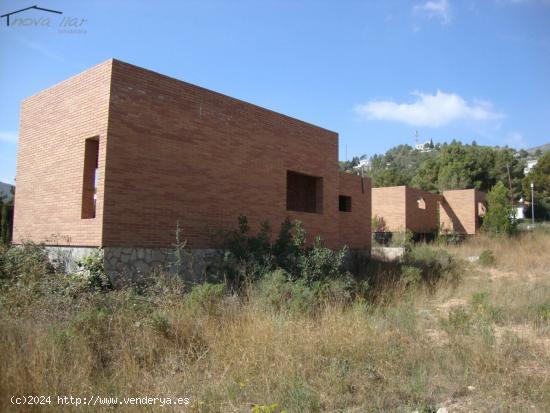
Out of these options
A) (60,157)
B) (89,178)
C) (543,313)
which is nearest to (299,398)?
(543,313)

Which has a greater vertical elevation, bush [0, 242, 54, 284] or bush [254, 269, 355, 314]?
bush [0, 242, 54, 284]

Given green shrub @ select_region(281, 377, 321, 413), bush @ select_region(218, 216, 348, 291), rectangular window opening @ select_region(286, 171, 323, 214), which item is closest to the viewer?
green shrub @ select_region(281, 377, 321, 413)

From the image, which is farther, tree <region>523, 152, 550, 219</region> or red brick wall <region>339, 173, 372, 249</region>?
tree <region>523, 152, 550, 219</region>

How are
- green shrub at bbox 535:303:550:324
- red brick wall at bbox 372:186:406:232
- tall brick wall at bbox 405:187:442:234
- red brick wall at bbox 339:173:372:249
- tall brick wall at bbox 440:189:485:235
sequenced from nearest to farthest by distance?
green shrub at bbox 535:303:550:324 → red brick wall at bbox 339:173:372:249 → red brick wall at bbox 372:186:406:232 → tall brick wall at bbox 405:187:442:234 → tall brick wall at bbox 440:189:485:235

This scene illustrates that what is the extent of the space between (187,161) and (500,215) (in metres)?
23.8

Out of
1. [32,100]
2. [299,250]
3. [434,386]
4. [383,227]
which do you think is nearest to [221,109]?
[299,250]

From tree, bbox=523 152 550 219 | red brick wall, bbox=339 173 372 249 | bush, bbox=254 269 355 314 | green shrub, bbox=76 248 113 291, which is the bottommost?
bush, bbox=254 269 355 314

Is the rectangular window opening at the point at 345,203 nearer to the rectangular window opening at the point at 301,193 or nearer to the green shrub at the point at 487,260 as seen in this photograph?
the rectangular window opening at the point at 301,193

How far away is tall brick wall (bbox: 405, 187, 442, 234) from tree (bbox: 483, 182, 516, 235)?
3249mm

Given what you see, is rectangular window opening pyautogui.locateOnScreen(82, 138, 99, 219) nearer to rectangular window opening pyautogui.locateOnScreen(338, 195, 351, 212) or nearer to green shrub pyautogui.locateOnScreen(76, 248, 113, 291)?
green shrub pyautogui.locateOnScreen(76, 248, 113, 291)

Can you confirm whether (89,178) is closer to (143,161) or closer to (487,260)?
(143,161)

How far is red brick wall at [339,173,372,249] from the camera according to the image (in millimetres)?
17688

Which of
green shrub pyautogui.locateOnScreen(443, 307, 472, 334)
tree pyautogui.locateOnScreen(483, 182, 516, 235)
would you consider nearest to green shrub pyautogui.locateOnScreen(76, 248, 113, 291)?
green shrub pyautogui.locateOnScreen(443, 307, 472, 334)

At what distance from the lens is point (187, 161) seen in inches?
424
